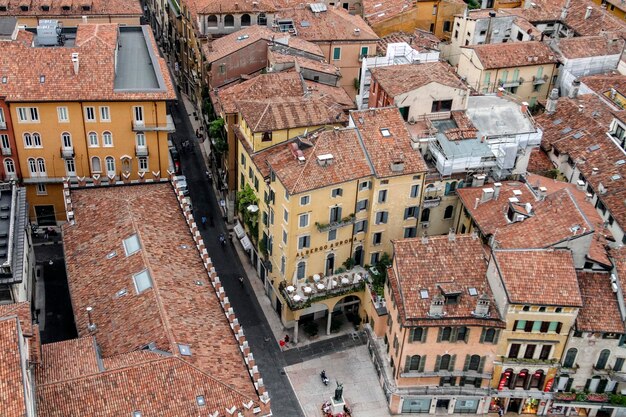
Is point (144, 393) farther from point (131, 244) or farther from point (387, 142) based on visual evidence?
point (387, 142)

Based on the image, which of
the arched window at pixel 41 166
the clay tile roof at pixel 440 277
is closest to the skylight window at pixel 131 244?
the arched window at pixel 41 166

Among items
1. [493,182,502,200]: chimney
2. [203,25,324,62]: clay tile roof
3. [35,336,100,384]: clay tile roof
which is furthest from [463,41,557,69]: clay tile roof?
[35,336,100,384]: clay tile roof

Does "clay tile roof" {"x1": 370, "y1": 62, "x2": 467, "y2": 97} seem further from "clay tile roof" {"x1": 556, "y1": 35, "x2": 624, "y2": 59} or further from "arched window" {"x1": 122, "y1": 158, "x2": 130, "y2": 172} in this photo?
"arched window" {"x1": 122, "y1": 158, "x2": 130, "y2": 172}

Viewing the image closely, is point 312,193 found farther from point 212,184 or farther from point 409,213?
point 212,184

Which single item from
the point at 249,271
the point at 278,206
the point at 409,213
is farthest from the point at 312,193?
the point at 249,271

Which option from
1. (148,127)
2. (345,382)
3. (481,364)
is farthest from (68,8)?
(481,364)

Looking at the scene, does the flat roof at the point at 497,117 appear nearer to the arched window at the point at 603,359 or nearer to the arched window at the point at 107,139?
the arched window at the point at 603,359
